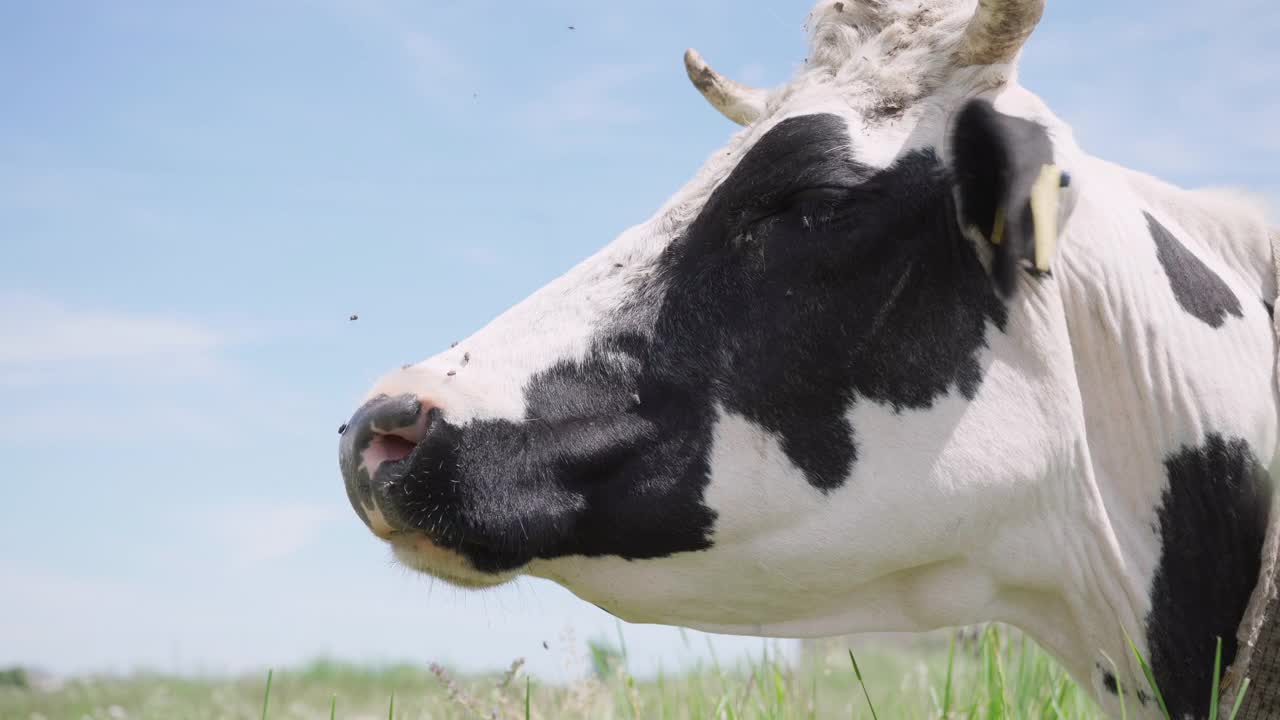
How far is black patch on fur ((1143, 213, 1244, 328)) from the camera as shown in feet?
10.8

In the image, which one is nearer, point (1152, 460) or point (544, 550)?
point (544, 550)

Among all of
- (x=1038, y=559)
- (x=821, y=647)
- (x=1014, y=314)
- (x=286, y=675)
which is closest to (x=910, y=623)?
(x=1038, y=559)

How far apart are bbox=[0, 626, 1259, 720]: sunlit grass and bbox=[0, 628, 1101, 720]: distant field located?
0.01 metres

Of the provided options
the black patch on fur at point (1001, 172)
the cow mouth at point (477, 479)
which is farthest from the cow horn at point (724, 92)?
the cow mouth at point (477, 479)

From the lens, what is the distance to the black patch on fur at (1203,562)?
313 centimetres

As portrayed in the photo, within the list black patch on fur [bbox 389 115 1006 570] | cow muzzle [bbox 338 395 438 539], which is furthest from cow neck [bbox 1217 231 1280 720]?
cow muzzle [bbox 338 395 438 539]

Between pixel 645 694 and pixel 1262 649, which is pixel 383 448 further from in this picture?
pixel 645 694

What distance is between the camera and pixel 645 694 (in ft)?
20.4

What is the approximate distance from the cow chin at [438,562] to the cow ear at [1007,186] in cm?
148

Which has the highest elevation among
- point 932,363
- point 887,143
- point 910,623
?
point 887,143

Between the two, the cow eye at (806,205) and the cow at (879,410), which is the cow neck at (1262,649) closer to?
the cow at (879,410)

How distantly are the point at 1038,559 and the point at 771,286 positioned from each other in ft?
3.39

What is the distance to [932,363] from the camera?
3.00 meters

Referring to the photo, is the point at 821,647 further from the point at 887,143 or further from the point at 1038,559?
the point at 887,143
